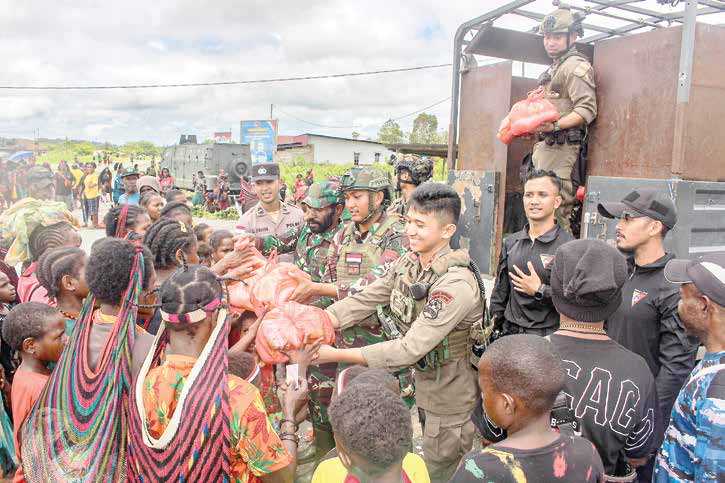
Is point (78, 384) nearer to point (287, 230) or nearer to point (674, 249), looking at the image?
point (287, 230)

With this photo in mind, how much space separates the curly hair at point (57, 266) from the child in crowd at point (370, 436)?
1895 mm

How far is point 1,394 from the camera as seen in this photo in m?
2.58

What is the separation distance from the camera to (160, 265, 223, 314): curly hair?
1820mm

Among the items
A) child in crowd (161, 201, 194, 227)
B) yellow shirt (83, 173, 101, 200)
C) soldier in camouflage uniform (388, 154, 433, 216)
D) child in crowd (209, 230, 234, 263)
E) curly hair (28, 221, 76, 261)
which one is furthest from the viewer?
yellow shirt (83, 173, 101, 200)

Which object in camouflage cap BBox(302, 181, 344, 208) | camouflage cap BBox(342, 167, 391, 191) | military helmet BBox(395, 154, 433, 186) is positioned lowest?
camouflage cap BBox(302, 181, 344, 208)

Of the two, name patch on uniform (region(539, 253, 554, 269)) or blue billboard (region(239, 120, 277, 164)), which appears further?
blue billboard (region(239, 120, 277, 164))

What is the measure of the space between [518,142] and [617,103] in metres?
1.21

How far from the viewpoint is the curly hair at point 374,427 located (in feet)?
4.53

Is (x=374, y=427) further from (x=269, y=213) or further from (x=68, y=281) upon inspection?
(x=269, y=213)

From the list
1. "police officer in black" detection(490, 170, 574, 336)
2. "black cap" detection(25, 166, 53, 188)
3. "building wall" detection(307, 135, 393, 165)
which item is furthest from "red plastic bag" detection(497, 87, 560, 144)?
"building wall" detection(307, 135, 393, 165)

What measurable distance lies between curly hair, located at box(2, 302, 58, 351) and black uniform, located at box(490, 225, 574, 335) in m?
2.45

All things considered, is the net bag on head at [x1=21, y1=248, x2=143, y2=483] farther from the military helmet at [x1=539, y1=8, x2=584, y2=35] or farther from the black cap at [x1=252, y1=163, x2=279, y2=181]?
the military helmet at [x1=539, y1=8, x2=584, y2=35]

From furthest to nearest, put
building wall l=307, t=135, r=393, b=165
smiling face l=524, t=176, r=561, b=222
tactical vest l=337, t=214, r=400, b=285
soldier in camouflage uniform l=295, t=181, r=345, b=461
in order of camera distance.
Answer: building wall l=307, t=135, r=393, b=165
soldier in camouflage uniform l=295, t=181, r=345, b=461
tactical vest l=337, t=214, r=400, b=285
smiling face l=524, t=176, r=561, b=222

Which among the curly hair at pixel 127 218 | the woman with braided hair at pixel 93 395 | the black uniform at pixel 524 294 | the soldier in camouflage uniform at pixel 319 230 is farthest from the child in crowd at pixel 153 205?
the black uniform at pixel 524 294
